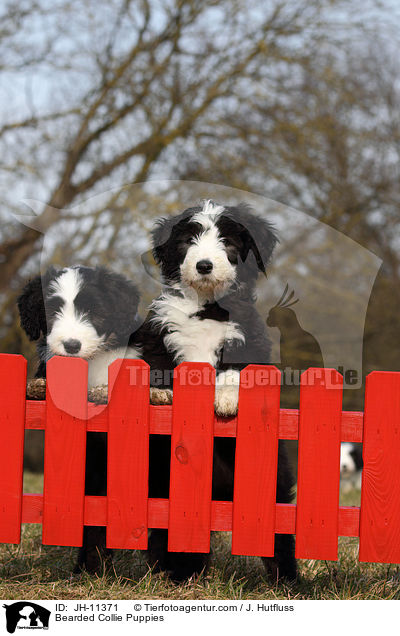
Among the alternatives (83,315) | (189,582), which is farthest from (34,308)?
(189,582)

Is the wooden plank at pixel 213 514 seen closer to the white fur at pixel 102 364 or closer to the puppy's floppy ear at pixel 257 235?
the white fur at pixel 102 364

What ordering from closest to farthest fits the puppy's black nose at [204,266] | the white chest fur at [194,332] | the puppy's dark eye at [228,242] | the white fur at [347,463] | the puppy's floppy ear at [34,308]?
the puppy's black nose at [204,266] → the puppy's dark eye at [228,242] → the white chest fur at [194,332] → the puppy's floppy ear at [34,308] → the white fur at [347,463]

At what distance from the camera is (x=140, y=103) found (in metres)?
6.55

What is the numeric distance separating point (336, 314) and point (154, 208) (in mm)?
1178

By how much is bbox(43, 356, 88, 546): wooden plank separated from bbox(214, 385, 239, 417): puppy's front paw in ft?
1.83

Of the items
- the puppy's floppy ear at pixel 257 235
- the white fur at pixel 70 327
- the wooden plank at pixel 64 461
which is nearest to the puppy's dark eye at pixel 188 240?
the puppy's floppy ear at pixel 257 235

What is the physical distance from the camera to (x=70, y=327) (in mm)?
2469

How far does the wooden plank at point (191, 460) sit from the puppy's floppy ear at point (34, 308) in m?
0.71

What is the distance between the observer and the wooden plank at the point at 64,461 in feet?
8.19

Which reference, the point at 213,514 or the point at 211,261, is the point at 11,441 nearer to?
the point at 213,514

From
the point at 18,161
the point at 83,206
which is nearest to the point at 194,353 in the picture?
the point at 83,206

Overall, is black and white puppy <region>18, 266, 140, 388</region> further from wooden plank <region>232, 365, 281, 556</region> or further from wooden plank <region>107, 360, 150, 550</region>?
wooden plank <region>232, 365, 281, 556</region>

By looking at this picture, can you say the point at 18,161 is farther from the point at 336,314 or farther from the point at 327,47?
the point at 336,314

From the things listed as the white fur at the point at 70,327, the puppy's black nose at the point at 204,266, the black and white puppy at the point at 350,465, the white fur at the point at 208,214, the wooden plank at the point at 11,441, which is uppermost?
the white fur at the point at 208,214
